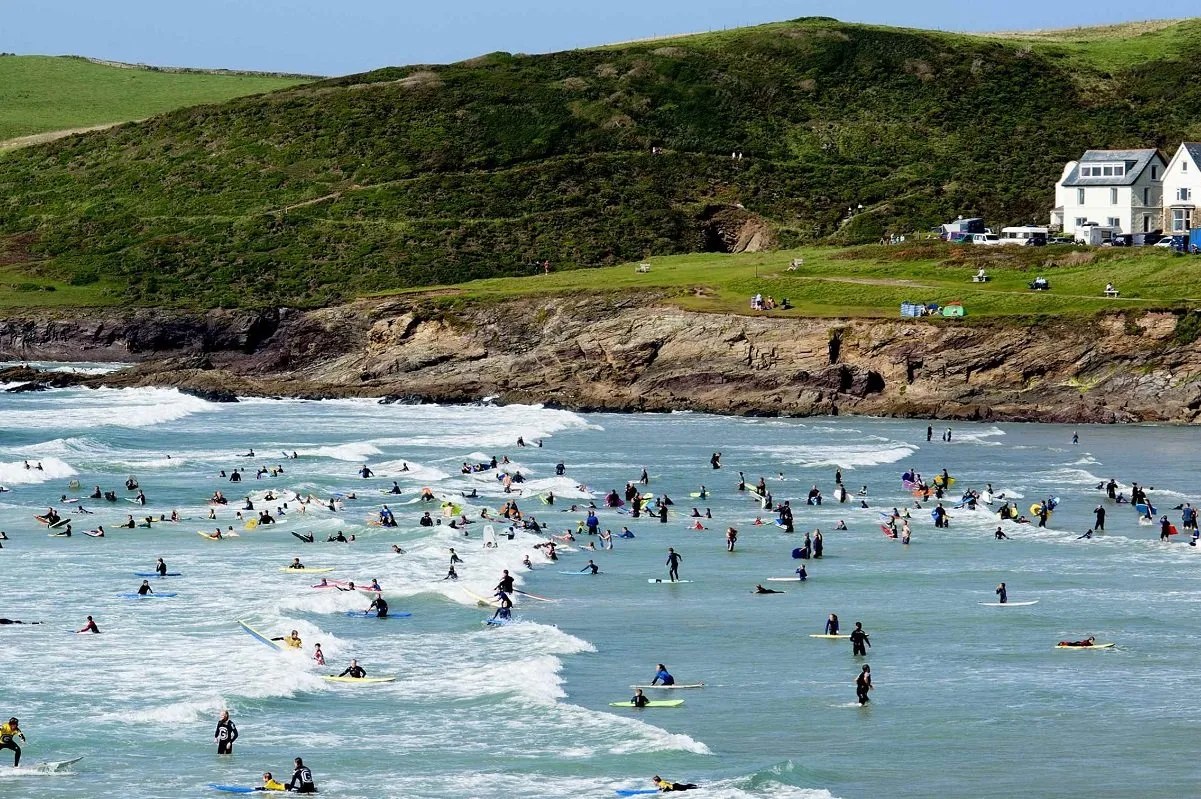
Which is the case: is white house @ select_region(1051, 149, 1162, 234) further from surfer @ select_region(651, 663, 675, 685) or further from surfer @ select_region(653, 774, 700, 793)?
surfer @ select_region(653, 774, 700, 793)

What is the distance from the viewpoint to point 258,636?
49312mm

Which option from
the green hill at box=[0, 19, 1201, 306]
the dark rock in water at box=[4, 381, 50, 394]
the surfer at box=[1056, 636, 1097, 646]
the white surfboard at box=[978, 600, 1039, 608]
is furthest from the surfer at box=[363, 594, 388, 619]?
the green hill at box=[0, 19, 1201, 306]

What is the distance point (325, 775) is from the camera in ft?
123

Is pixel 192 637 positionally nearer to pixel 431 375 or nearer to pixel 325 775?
pixel 325 775

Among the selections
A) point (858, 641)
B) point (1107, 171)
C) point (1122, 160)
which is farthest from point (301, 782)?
point (1122, 160)

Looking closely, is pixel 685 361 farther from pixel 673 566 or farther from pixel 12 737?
pixel 12 737

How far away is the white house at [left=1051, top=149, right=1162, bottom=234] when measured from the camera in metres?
134

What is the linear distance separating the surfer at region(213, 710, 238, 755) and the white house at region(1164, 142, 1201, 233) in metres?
107

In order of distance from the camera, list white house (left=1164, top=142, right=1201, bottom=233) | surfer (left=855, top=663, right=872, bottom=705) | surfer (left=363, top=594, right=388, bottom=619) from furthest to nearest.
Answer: white house (left=1164, top=142, right=1201, bottom=233), surfer (left=363, top=594, right=388, bottom=619), surfer (left=855, top=663, right=872, bottom=705)

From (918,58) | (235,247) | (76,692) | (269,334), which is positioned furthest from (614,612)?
(918,58)

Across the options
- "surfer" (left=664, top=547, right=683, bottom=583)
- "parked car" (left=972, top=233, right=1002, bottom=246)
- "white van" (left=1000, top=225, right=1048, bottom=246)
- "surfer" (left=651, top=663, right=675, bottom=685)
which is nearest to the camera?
"surfer" (left=651, top=663, right=675, bottom=685)

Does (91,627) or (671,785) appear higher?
(91,627)

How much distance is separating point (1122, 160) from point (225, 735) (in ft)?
Answer: 363

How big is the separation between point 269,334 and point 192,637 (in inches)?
3439
